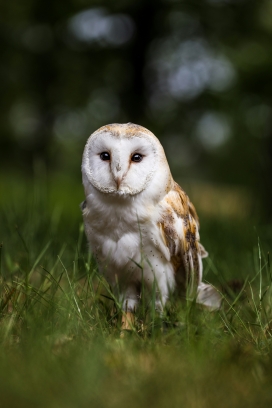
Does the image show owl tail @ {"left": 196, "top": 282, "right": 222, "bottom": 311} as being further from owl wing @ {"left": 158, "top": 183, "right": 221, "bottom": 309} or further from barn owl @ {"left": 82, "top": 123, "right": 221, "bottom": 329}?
barn owl @ {"left": 82, "top": 123, "right": 221, "bottom": 329}

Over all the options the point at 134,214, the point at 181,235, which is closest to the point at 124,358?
the point at 134,214

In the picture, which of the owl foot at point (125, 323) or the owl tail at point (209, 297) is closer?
the owl foot at point (125, 323)

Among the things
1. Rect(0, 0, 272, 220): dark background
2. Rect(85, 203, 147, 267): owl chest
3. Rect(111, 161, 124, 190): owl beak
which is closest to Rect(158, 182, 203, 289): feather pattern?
Rect(85, 203, 147, 267): owl chest

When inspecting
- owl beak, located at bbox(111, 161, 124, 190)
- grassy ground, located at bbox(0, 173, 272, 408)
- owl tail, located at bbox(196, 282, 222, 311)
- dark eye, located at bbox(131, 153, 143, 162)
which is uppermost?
dark eye, located at bbox(131, 153, 143, 162)

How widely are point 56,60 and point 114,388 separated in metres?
12.1

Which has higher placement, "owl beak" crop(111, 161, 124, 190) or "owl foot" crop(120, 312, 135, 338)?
"owl beak" crop(111, 161, 124, 190)

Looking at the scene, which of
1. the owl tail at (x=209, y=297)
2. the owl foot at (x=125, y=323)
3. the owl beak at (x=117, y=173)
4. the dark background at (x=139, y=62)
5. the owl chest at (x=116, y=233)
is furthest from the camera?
the dark background at (x=139, y=62)

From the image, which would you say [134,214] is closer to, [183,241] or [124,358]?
[183,241]

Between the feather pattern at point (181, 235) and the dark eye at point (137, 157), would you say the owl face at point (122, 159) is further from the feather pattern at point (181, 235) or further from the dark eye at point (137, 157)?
the feather pattern at point (181, 235)

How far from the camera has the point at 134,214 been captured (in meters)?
2.22

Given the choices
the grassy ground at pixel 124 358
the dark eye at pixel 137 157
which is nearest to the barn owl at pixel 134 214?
the dark eye at pixel 137 157

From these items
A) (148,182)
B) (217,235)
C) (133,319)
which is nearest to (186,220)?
(148,182)

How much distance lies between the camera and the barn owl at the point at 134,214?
84.6 inches

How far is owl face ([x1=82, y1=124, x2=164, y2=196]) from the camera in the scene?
2.12m
